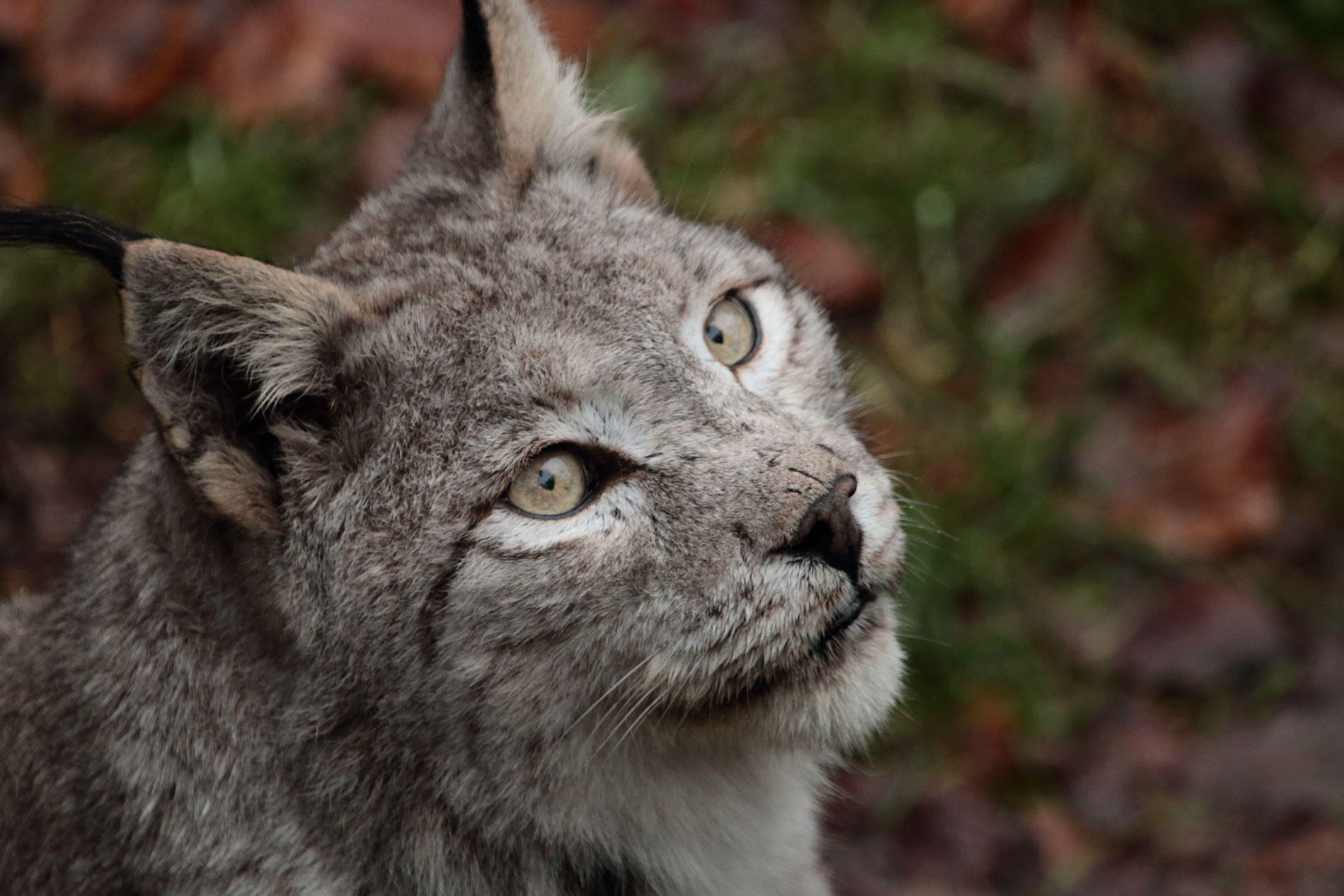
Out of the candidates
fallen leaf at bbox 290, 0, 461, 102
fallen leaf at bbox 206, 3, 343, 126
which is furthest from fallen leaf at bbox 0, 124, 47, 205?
fallen leaf at bbox 290, 0, 461, 102

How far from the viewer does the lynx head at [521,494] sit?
120 inches

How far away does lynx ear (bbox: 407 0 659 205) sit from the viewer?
378 centimetres

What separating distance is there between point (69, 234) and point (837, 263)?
13.4ft

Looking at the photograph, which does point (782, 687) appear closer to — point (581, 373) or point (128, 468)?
point (581, 373)

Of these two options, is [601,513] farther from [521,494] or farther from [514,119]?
[514,119]

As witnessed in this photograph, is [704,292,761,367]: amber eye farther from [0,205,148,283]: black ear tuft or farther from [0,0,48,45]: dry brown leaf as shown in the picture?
[0,0,48,45]: dry brown leaf

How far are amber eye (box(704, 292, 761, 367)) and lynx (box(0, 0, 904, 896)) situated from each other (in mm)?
21

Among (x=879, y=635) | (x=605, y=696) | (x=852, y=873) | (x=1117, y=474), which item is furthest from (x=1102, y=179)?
(x=605, y=696)

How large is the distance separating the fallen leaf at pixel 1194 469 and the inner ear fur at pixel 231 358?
4.00m

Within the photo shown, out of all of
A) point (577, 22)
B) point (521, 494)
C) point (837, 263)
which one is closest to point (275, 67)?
point (577, 22)

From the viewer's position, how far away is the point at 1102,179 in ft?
22.2

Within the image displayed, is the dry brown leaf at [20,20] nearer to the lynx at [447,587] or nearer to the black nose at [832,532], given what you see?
the lynx at [447,587]

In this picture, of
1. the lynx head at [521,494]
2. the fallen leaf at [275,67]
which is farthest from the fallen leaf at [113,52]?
the lynx head at [521,494]

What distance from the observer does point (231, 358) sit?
317 cm
